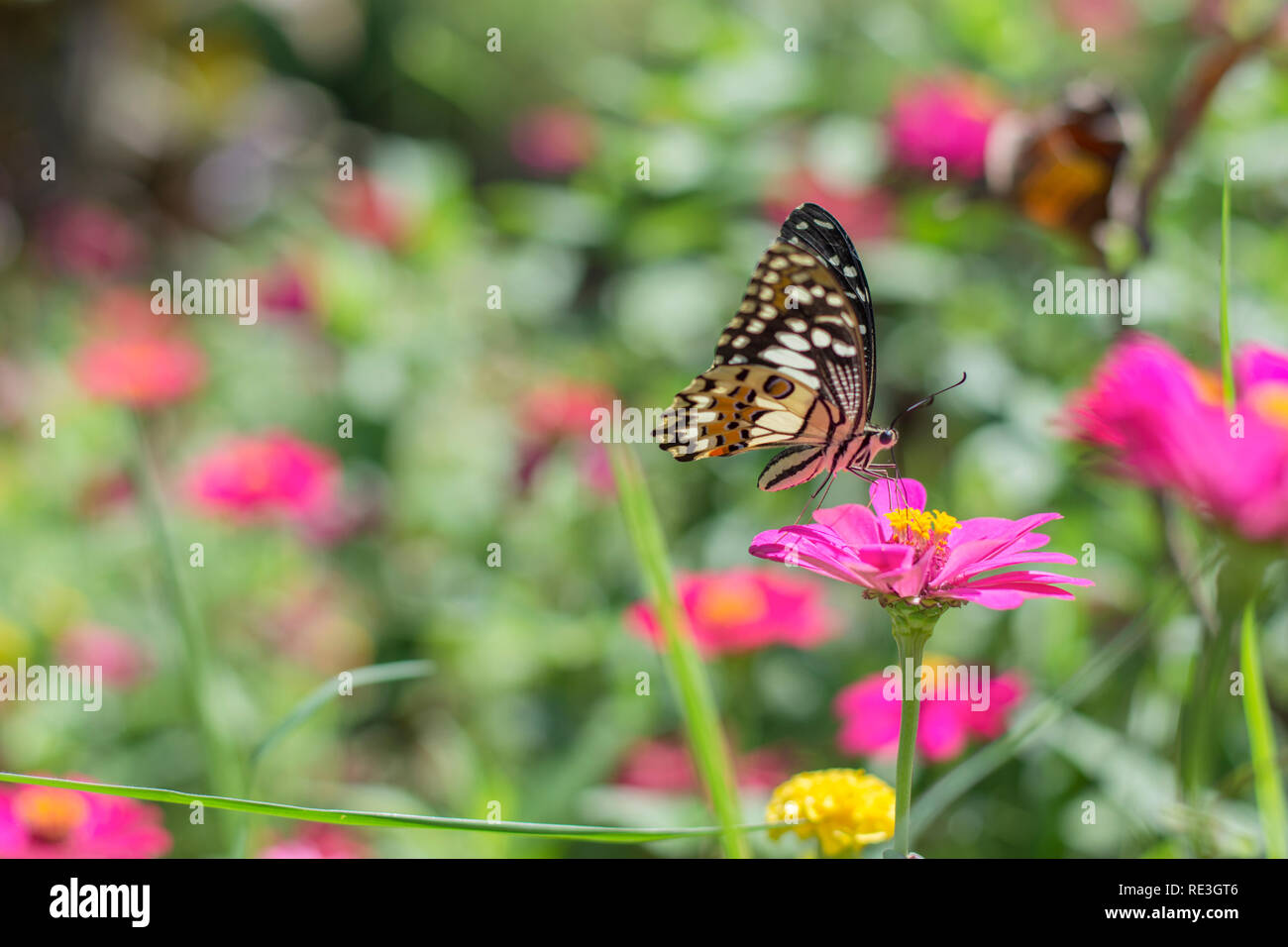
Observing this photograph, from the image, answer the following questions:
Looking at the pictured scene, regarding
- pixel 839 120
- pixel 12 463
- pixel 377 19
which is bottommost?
pixel 12 463

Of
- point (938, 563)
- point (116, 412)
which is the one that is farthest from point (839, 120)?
point (116, 412)

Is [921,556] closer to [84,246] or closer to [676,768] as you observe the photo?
[676,768]

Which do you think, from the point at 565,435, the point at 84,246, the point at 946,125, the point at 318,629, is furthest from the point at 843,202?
the point at 84,246

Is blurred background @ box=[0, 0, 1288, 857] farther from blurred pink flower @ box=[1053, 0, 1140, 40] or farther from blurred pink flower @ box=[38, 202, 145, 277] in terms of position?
blurred pink flower @ box=[38, 202, 145, 277]

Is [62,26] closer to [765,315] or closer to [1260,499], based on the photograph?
[765,315]

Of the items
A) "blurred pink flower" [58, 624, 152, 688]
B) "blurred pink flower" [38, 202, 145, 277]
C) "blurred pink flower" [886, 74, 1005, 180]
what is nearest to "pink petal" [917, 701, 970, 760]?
"blurred pink flower" [886, 74, 1005, 180]

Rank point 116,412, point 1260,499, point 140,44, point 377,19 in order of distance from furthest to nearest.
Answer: point 377,19, point 140,44, point 116,412, point 1260,499

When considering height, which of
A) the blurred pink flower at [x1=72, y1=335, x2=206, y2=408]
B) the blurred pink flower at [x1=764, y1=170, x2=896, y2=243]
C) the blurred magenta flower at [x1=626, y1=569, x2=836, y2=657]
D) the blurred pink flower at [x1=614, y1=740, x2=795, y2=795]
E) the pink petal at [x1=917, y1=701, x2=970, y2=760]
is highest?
the blurred pink flower at [x1=764, y1=170, x2=896, y2=243]
